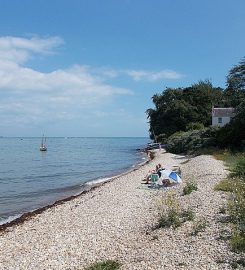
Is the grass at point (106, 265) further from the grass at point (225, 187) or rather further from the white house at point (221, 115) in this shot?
the white house at point (221, 115)

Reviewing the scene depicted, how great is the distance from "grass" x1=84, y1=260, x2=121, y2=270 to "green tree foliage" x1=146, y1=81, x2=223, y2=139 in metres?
70.3

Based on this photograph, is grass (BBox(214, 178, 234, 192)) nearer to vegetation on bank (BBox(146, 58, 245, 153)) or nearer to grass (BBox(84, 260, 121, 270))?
grass (BBox(84, 260, 121, 270))

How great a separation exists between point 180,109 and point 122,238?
70.8 metres

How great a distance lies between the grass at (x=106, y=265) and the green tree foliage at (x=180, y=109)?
70347 millimetres

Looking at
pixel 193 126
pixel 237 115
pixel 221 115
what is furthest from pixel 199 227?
pixel 193 126

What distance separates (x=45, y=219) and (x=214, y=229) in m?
9.71

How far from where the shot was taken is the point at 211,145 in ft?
163

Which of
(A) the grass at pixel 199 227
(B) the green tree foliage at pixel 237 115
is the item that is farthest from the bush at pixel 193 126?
(A) the grass at pixel 199 227

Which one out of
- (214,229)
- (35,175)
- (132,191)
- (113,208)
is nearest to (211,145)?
(35,175)

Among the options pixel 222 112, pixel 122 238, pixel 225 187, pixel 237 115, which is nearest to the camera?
pixel 122 238

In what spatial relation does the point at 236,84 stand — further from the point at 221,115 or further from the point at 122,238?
the point at 122,238

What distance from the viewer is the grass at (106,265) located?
951 centimetres

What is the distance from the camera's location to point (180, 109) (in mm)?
81938

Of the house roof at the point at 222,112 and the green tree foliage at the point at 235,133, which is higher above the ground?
the house roof at the point at 222,112
